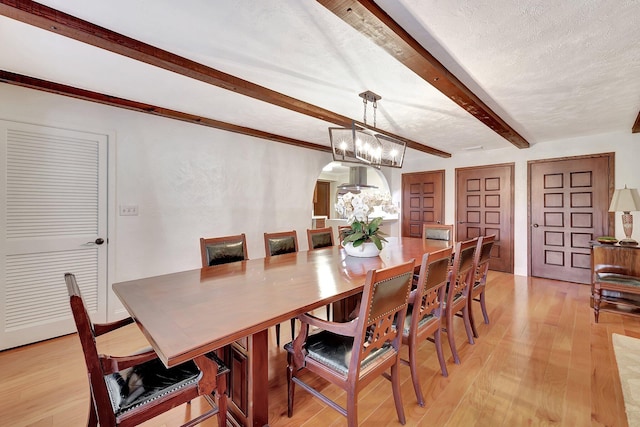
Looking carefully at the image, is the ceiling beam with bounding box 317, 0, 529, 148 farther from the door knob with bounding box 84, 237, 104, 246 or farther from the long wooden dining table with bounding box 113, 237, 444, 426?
the door knob with bounding box 84, 237, 104, 246

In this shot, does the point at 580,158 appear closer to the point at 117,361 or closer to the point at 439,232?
the point at 439,232

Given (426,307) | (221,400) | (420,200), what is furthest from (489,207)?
(221,400)

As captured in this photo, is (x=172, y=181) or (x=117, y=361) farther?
(x=172, y=181)

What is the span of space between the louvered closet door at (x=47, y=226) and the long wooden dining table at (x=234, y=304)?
1583 millimetres

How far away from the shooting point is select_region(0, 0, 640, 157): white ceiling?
1522 millimetres

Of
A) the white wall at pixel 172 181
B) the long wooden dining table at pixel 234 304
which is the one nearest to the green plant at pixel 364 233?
the long wooden dining table at pixel 234 304

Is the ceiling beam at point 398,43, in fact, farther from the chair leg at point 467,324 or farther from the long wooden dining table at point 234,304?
the chair leg at point 467,324

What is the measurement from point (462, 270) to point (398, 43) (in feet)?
5.52

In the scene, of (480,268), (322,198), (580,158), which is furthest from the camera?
(322,198)

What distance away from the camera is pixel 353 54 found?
1.95 metres

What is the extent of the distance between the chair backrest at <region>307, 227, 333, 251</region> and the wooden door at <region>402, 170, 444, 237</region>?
3.31m

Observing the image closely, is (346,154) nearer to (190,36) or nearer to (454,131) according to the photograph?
(190,36)

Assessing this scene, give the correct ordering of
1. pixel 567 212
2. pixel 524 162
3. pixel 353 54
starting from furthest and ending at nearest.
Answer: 1. pixel 524 162
2. pixel 567 212
3. pixel 353 54

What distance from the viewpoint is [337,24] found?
1635 millimetres
